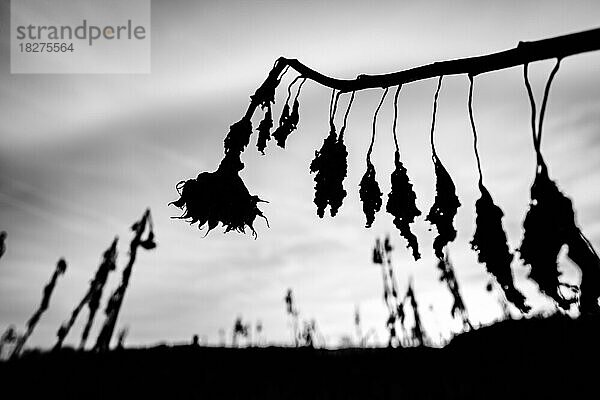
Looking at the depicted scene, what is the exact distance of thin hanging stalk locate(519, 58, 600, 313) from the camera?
0.92 m

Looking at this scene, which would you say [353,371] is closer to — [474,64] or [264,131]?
[264,131]

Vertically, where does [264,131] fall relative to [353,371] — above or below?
above

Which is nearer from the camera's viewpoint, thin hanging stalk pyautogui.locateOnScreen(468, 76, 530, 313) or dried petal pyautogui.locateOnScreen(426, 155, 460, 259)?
thin hanging stalk pyautogui.locateOnScreen(468, 76, 530, 313)

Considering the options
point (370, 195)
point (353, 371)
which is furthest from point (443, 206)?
point (353, 371)

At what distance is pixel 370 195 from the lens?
1.36 metres

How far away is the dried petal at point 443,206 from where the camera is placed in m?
1.22

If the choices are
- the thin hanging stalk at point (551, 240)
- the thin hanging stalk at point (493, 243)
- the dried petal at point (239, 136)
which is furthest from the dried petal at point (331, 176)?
the thin hanging stalk at point (551, 240)

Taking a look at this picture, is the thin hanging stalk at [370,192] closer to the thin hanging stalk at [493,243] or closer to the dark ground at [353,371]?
the thin hanging stalk at [493,243]

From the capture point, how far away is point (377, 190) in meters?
1.37

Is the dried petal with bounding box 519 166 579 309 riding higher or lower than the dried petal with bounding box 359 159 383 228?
lower

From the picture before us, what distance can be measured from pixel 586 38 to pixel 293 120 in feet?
3.10

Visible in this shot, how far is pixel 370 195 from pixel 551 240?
57 cm

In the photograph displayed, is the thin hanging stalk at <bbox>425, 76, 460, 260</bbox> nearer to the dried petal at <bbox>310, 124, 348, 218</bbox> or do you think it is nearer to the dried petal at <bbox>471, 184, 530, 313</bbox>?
the dried petal at <bbox>471, 184, 530, 313</bbox>

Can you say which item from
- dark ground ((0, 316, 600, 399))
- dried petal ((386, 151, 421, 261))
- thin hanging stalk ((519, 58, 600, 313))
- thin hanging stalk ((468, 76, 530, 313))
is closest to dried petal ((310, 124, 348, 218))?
dried petal ((386, 151, 421, 261))
